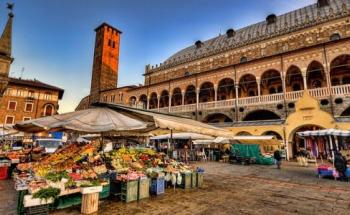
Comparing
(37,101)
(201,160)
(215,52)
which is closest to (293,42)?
(215,52)

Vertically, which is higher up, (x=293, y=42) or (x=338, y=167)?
(x=293, y=42)

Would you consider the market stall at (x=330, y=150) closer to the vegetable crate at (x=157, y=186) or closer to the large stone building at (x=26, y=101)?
the vegetable crate at (x=157, y=186)

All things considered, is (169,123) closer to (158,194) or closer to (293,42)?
(158,194)

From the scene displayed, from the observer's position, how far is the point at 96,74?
4200 cm

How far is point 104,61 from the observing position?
1649 inches

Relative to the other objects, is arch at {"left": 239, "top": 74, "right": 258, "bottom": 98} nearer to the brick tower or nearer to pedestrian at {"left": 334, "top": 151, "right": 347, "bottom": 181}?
pedestrian at {"left": 334, "top": 151, "right": 347, "bottom": 181}

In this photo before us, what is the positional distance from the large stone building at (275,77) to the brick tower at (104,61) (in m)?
6.73

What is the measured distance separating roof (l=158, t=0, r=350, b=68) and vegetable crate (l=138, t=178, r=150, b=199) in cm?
2641

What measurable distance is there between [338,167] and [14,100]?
4284 centimetres

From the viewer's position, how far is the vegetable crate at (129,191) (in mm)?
5873

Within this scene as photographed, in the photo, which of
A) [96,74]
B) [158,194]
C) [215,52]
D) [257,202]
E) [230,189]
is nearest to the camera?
[257,202]

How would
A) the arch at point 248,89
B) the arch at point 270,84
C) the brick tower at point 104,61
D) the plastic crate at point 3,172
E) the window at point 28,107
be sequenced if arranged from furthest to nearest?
the brick tower at point 104,61
the window at point 28,107
the arch at point 248,89
the arch at point 270,84
the plastic crate at point 3,172

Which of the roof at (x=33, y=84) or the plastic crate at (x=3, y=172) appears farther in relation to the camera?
the roof at (x=33, y=84)

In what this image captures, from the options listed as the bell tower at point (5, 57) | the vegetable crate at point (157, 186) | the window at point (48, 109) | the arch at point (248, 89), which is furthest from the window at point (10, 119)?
the vegetable crate at point (157, 186)
